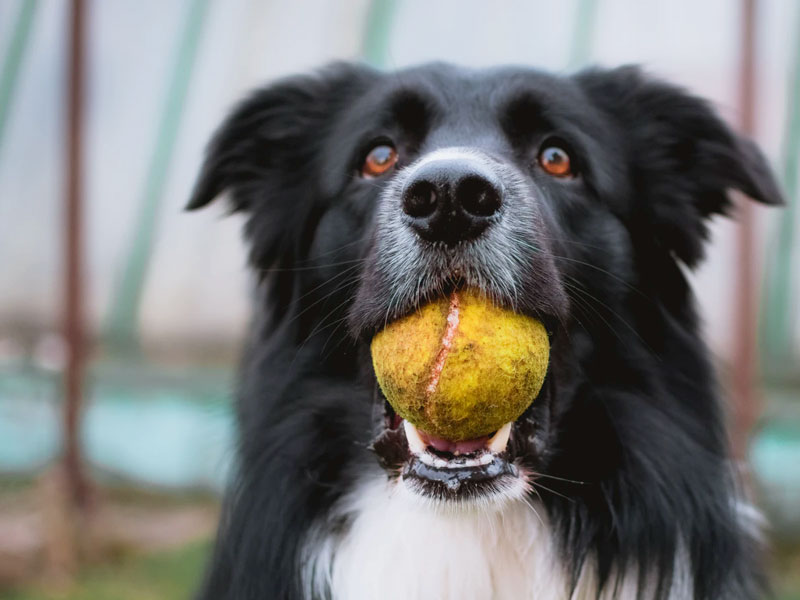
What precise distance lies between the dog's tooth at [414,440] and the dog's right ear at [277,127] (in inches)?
42.1

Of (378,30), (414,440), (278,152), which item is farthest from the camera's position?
(378,30)

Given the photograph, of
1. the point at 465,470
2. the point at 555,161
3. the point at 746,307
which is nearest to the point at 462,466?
the point at 465,470

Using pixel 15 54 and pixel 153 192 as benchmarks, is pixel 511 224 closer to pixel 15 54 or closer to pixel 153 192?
pixel 153 192

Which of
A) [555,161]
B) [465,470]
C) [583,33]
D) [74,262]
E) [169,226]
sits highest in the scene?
[583,33]

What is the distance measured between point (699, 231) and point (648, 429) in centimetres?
66

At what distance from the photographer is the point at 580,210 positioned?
244cm

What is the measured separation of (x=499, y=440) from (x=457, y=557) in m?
0.37

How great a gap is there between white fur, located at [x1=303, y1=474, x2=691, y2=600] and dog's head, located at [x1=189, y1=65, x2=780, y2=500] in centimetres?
15

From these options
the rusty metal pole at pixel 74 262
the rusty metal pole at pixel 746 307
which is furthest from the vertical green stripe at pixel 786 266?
the rusty metal pole at pixel 74 262

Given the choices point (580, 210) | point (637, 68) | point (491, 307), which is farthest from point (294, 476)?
point (637, 68)

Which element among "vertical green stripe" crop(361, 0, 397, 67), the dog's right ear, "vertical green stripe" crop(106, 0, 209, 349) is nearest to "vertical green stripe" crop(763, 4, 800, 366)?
Answer: "vertical green stripe" crop(361, 0, 397, 67)

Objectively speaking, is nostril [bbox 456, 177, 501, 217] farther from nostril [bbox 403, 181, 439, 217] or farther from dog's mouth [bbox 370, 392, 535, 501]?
dog's mouth [bbox 370, 392, 535, 501]

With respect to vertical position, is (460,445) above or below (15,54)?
below

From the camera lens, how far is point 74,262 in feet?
16.5
